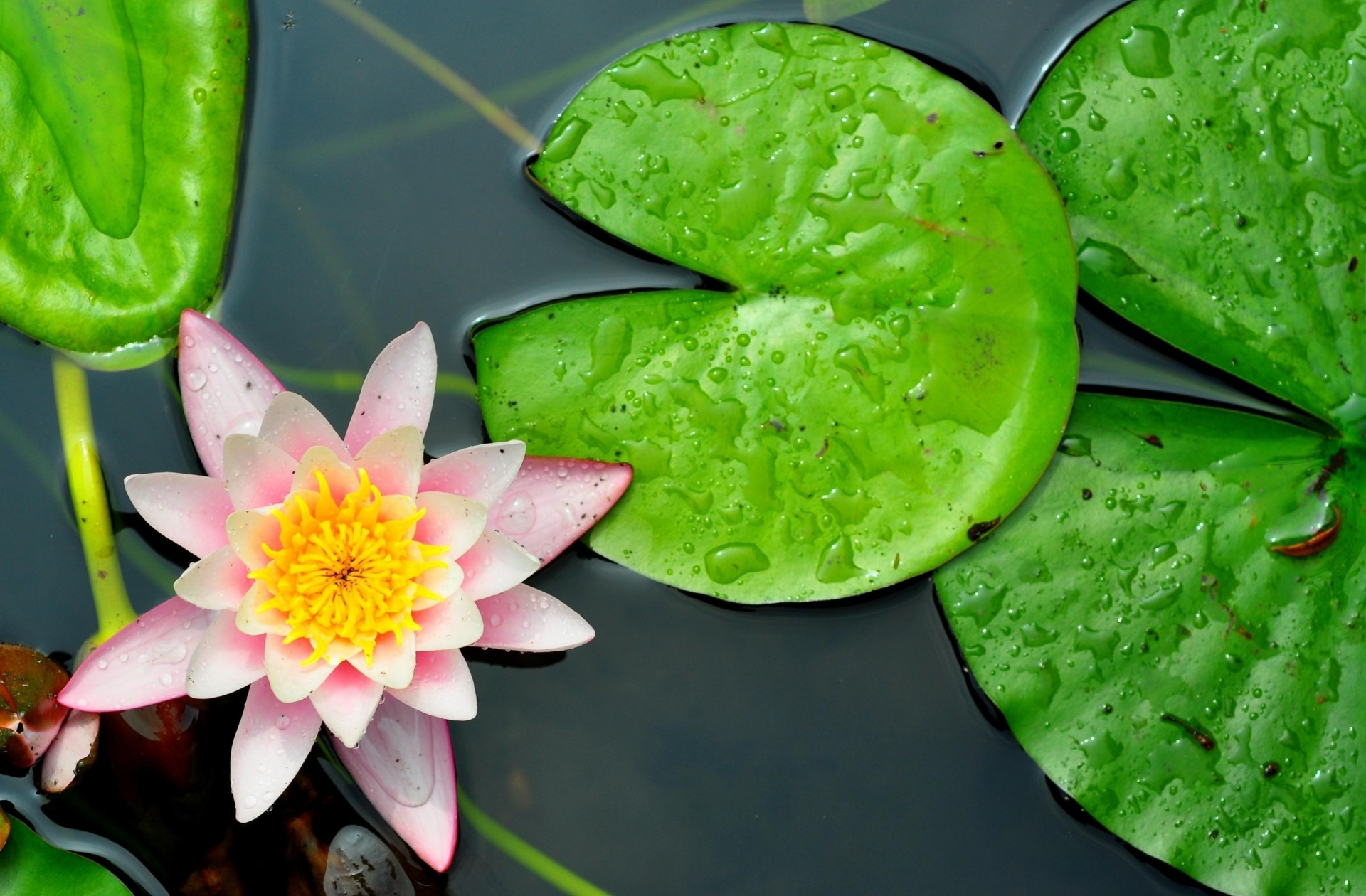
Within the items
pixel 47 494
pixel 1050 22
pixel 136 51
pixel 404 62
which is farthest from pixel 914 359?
pixel 47 494

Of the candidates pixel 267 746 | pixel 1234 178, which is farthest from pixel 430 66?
pixel 1234 178

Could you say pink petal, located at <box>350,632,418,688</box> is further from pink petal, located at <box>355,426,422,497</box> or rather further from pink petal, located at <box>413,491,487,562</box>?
pink petal, located at <box>355,426,422,497</box>

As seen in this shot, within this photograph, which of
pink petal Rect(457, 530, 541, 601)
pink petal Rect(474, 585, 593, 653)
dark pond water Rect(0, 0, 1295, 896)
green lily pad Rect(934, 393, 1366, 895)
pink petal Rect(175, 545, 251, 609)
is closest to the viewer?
pink petal Rect(175, 545, 251, 609)

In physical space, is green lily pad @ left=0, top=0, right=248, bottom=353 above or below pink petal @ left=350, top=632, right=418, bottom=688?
above

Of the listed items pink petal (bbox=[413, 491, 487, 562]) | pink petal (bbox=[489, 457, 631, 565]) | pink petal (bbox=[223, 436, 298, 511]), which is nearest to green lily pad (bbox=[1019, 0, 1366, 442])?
pink petal (bbox=[489, 457, 631, 565])

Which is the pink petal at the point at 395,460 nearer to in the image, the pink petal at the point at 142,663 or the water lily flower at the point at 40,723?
the pink petal at the point at 142,663

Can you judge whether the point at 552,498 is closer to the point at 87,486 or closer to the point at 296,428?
the point at 296,428
